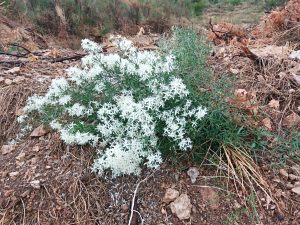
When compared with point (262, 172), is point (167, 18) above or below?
below

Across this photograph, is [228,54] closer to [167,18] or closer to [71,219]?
[71,219]

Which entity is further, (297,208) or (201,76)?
(201,76)

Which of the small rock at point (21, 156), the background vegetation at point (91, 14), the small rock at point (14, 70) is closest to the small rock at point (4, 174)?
the small rock at point (21, 156)

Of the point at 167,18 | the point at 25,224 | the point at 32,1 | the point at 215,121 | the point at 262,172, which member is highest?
the point at 215,121

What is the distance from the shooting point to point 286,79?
261 centimetres

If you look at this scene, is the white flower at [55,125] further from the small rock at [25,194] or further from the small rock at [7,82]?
the small rock at [7,82]

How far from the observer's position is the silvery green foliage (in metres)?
1.89

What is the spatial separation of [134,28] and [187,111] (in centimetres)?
428

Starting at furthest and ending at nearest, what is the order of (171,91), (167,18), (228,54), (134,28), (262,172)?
1. (167,18)
2. (134,28)
3. (228,54)
4. (262,172)
5. (171,91)

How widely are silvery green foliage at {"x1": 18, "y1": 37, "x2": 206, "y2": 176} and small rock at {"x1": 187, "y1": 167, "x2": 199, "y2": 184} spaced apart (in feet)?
0.46

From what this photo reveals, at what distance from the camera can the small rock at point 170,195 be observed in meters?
1.92

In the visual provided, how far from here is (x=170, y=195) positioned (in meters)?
1.93

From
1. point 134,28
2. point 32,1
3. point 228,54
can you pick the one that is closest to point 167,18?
point 134,28

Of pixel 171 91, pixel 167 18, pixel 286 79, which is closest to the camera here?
pixel 171 91
